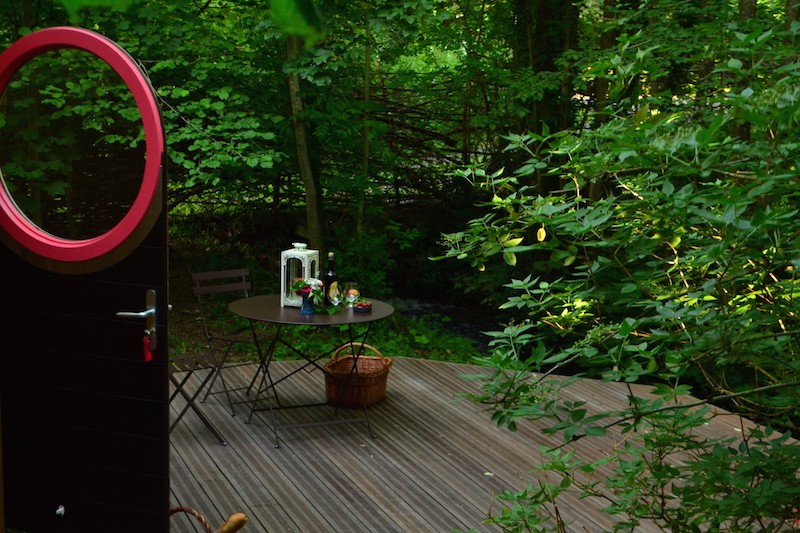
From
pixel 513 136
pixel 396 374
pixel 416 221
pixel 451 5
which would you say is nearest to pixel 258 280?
pixel 416 221

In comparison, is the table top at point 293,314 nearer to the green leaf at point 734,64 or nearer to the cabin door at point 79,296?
the cabin door at point 79,296

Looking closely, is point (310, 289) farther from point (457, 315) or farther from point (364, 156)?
point (457, 315)

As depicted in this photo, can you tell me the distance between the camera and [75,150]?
272 cm

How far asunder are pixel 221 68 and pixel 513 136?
16.7ft

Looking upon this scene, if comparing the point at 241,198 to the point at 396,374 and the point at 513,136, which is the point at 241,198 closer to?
the point at 396,374

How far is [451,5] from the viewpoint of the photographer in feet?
32.1

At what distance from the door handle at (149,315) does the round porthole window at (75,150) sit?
0.18 metres

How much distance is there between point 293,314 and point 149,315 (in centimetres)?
191

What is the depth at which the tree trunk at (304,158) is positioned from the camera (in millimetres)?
7238

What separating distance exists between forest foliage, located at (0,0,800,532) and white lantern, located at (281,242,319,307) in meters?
1.29

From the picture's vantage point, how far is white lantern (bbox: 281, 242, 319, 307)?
4645mm

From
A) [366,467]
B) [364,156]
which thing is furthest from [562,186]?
[366,467]

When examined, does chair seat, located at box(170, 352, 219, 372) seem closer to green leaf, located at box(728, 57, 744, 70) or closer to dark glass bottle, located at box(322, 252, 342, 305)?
dark glass bottle, located at box(322, 252, 342, 305)

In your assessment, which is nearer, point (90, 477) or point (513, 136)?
point (513, 136)
